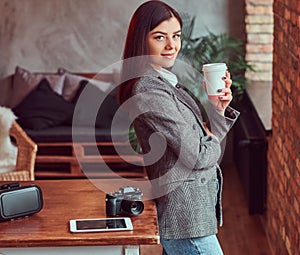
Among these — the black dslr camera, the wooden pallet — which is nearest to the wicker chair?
the wooden pallet

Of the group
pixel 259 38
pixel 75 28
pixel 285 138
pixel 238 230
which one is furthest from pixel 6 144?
pixel 259 38

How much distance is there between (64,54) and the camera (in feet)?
22.2

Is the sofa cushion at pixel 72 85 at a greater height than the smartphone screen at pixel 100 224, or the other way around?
the sofa cushion at pixel 72 85

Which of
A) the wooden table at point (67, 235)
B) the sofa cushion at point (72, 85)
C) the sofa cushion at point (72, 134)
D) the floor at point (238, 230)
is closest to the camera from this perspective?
the wooden table at point (67, 235)

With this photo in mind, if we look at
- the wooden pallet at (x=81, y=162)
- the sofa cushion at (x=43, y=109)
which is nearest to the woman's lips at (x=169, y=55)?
Answer: the wooden pallet at (x=81, y=162)

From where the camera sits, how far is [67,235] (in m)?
2.54

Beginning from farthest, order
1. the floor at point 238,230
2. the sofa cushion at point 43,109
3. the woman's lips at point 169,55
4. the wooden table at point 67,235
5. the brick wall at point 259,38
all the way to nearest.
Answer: the brick wall at point 259,38 < the sofa cushion at point 43,109 < the floor at point 238,230 < the woman's lips at point 169,55 < the wooden table at point 67,235

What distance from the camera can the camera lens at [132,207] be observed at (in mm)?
2689

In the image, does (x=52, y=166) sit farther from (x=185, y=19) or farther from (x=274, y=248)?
(x=274, y=248)

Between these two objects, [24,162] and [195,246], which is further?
[24,162]

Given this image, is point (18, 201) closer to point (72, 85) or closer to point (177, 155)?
point (177, 155)

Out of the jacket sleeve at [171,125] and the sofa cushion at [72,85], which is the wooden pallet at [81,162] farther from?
the jacket sleeve at [171,125]

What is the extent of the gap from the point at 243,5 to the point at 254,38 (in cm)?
36

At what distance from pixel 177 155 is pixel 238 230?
2.56 m
